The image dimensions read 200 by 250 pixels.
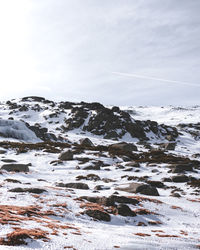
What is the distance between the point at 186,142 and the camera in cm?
7725

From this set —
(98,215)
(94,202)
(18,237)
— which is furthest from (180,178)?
(18,237)

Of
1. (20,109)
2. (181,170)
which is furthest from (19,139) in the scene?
(20,109)

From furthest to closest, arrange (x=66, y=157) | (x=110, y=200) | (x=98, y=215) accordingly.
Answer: (x=66, y=157) < (x=110, y=200) < (x=98, y=215)

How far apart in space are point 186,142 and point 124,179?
61.1m

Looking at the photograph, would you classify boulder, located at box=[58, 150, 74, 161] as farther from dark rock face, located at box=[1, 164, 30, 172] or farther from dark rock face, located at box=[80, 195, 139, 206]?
dark rock face, located at box=[80, 195, 139, 206]

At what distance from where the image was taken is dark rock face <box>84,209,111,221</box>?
11.3 metres

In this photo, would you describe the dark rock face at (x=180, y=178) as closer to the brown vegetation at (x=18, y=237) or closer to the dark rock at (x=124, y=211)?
the dark rock at (x=124, y=211)

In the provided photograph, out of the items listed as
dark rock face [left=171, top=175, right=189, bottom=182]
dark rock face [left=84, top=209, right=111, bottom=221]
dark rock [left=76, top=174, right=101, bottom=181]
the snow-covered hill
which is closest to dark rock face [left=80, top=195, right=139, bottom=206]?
the snow-covered hill

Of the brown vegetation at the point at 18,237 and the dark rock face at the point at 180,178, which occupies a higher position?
the brown vegetation at the point at 18,237

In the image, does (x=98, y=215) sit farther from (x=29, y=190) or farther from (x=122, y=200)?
(x=29, y=190)

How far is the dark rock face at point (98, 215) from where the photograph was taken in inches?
445

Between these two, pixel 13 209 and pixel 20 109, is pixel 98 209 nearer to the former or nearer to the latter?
pixel 13 209

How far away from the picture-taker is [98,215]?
11.4m

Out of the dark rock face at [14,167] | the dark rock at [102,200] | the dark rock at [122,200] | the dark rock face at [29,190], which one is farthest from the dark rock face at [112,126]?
the dark rock face at [29,190]
